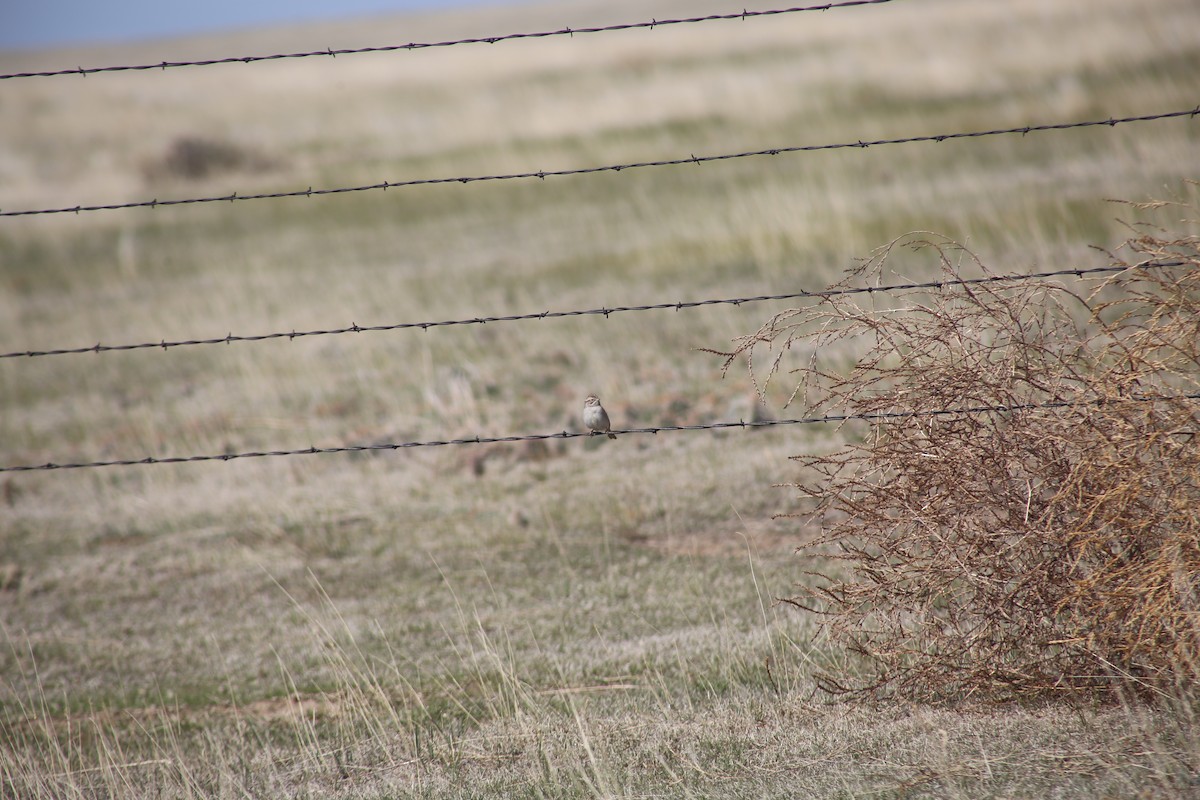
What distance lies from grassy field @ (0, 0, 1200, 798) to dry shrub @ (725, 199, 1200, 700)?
0.21 meters

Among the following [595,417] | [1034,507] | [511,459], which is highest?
[595,417]

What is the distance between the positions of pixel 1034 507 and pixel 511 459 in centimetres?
490

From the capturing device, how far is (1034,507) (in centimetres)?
408

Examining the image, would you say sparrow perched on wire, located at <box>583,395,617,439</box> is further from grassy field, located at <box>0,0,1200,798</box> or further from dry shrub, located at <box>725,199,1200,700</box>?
dry shrub, located at <box>725,199,1200,700</box>

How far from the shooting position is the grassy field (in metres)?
4.42

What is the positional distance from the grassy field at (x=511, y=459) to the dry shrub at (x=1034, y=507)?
0.21 metres

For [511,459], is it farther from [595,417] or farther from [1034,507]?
[1034,507]

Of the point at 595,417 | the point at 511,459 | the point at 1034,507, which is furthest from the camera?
the point at 511,459

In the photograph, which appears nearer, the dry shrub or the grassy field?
the dry shrub

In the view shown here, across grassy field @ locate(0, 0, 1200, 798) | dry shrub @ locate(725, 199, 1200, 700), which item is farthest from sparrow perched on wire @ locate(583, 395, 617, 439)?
dry shrub @ locate(725, 199, 1200, 700)

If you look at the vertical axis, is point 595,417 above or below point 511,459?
above

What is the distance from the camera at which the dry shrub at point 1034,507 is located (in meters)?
3.89

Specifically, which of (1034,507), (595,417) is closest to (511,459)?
(595,417)

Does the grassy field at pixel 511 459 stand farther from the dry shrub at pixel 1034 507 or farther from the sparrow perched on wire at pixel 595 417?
the sparrow perched on wire at pixel 595 417
